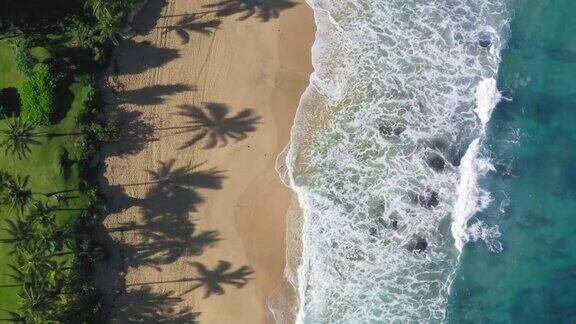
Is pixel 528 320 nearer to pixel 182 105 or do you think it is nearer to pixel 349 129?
pixel 349 129

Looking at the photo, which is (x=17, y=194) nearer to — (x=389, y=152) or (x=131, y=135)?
(x=131, y=135)

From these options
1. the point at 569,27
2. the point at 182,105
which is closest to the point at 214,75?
the point at 182,105

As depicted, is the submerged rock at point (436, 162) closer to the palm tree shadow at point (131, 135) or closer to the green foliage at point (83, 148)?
the palm tree shadow at point (131, 135)

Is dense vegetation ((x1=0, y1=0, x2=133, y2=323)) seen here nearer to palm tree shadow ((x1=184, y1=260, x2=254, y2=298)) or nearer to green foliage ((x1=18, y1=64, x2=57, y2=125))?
green foliage ((x1=18, y1=64, x2=57, y2=125))

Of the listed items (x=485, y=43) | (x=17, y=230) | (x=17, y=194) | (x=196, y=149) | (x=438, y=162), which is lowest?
(x=17, y=230)

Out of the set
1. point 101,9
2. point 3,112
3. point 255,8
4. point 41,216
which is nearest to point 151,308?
point 41,216

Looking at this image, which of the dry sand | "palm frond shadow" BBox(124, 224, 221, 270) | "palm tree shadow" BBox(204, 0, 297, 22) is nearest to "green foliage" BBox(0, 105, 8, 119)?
the dry sand

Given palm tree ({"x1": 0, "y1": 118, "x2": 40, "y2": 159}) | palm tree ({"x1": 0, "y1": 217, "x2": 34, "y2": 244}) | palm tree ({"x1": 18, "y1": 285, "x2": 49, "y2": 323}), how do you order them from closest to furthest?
palm tree ({"x1": 18, "y1": 285, "x2": 49, "y2": 323}) → palm tree ({"x1": 0, "y1": 217, "x2": 34, "y2": 244}) → palm tree ({"x1": 0, "y1": 118, "x2": 40, "y2": 159})
